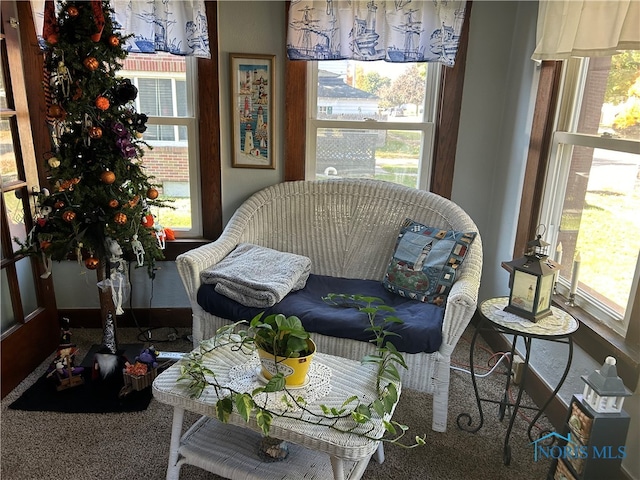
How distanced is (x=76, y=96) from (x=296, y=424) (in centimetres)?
164

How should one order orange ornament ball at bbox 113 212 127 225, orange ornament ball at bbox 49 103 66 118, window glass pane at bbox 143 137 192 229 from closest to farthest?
orange ornament ball at bbox 49 103 66 118 → orange ornament ball at bbox 113 212 127 225 → window glass pane at bbox 143 137 192 229

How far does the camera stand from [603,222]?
195 cm

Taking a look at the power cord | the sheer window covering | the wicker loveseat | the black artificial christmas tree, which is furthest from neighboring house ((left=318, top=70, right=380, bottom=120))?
the power cord

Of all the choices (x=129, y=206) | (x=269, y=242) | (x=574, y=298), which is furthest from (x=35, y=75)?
(x=574, y=298)

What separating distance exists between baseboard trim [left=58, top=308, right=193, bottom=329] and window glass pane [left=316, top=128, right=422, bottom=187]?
125 cm

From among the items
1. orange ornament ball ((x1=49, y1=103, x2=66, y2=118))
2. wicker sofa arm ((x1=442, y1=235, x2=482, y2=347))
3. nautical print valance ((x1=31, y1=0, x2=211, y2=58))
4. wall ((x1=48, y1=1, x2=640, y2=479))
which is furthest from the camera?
wall ((x1=48, y1=1, x2=640, y2=479))

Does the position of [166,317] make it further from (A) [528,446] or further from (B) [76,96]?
(A) [528,446]

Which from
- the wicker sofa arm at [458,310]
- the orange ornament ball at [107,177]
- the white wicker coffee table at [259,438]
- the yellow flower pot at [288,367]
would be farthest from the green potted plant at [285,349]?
the orange ornament ball at [107,177]

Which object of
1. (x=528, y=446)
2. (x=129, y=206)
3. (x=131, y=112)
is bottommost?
(x=528, y=446)

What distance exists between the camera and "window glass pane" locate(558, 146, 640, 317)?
1803 mm

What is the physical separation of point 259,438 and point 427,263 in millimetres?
1136

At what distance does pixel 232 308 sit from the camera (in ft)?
6.95

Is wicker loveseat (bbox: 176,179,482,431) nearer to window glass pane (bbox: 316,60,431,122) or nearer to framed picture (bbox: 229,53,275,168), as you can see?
framed picture (bbox: 229,53,275,168)
